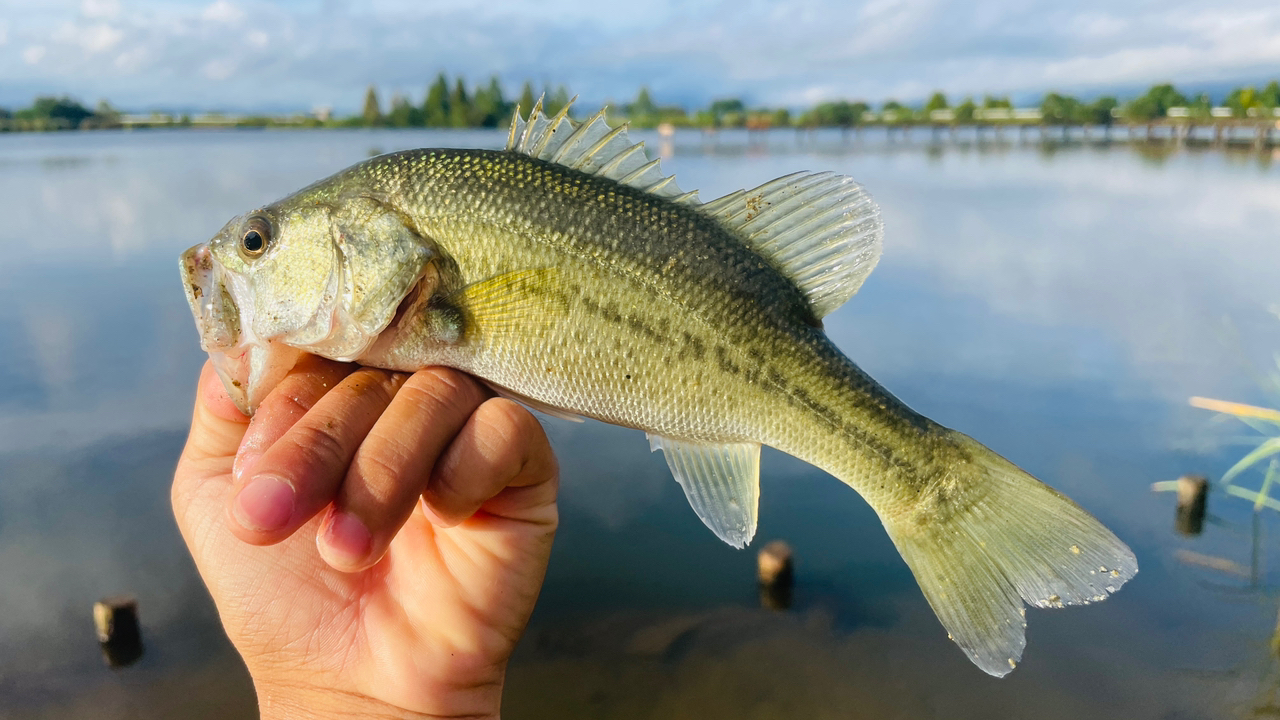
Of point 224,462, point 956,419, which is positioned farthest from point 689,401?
point 956,419

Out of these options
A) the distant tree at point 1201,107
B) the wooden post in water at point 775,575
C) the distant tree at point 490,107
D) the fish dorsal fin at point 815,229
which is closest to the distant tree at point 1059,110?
the distant tree at point 1201,107

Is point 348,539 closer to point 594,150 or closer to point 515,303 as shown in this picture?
point 515,303

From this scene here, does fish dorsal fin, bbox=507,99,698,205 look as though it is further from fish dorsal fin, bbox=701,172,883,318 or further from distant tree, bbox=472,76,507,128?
distant tree, bbox=472,76,507,128

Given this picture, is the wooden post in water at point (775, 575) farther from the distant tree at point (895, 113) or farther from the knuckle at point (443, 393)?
the distant tree at point (895, 113)

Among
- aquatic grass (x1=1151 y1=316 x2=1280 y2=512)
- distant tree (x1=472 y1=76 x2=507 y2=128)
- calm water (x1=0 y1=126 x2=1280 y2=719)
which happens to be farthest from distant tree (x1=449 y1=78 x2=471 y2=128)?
aquatic grass (x1=1151 y1=316 x2=1280 y2=512)

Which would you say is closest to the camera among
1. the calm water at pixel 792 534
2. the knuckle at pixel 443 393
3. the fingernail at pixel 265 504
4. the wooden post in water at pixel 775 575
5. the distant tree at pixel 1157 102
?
the fingernail at pixel 265 504
